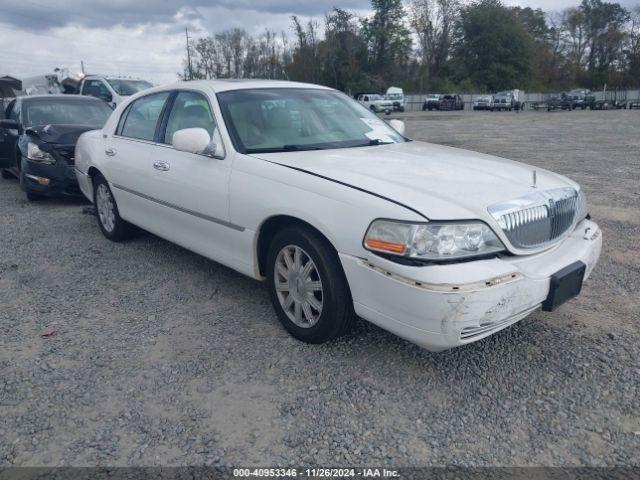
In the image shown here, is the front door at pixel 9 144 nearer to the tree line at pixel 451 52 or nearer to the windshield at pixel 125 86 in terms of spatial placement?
the windshield at pixel 125 86

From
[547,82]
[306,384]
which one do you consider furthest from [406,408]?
[547,82]

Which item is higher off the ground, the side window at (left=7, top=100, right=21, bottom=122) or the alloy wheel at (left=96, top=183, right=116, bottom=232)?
the side window at (left=7, top=100, right=21, bottom=122)

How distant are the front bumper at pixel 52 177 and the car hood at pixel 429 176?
4917 mm

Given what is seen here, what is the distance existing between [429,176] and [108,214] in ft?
12.4

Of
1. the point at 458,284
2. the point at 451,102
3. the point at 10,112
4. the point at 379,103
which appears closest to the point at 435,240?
the point at 458,284

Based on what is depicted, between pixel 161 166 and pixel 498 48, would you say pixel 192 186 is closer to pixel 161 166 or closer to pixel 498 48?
pixel 161 166

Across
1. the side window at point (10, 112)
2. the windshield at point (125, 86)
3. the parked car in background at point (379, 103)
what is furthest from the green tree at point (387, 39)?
the side window at point (10, 112)

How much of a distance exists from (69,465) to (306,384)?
1.20m

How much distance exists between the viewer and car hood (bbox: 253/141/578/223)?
2820 mm

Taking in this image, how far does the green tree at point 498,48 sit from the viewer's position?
68562 mm

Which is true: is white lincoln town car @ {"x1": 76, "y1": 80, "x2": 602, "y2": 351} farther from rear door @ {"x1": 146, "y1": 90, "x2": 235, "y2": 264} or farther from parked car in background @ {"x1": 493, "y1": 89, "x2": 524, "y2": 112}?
parked car in background @ {"x1": 493, "y1": 89, "x2": 524, "y2": 112}

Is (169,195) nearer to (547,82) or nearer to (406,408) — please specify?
(406,408)

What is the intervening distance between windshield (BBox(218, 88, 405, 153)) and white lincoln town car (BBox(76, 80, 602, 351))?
15 mm

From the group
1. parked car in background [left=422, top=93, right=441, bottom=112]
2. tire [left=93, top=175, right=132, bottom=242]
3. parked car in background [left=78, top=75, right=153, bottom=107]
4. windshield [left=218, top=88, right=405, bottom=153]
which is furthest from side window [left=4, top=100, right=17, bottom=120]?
parked car in background [left=422, top=93, right=441, bottom=112]
